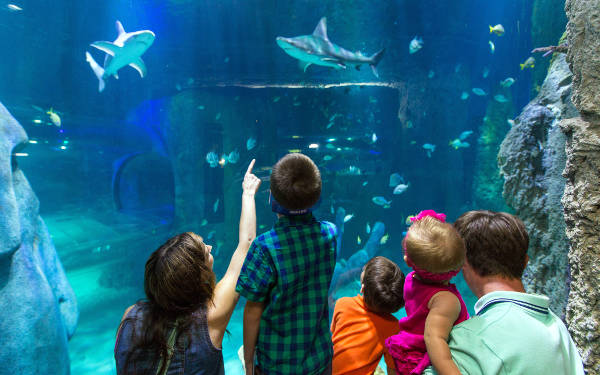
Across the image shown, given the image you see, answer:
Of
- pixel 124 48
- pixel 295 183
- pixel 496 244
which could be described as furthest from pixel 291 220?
pixel 124 48

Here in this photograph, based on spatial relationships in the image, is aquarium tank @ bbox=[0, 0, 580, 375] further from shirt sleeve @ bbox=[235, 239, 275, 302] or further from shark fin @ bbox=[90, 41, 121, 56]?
shirt sleeve @ bbox=[235, 239, 275, 302]

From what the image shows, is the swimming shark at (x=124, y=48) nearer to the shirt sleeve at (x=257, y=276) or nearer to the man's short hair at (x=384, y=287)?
the shirt sleeve at (x=257, y=276)

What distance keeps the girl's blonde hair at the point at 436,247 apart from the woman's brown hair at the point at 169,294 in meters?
1.04

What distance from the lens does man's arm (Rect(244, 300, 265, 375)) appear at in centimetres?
152

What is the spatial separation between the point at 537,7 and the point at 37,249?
14.9 m

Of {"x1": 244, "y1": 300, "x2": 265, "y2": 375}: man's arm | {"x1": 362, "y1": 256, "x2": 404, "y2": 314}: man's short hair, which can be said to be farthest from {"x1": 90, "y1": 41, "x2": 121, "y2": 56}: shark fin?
{"x1": 362, "y1": 256, "x2": 404, "y2": 314}: man's short hair

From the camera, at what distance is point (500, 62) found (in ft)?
42.0

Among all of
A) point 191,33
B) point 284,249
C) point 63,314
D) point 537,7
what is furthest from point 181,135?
point 537,7

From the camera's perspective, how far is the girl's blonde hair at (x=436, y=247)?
128 centimetres

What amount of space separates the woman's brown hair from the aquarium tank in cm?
710

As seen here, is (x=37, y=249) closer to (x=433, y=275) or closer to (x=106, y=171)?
(x=433, y=275)

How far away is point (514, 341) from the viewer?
1.03 metres

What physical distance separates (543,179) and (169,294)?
15.2 ft

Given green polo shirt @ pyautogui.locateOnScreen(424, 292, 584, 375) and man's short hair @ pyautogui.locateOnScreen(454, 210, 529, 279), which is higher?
man's short hair @ pyautogui.locateOnScreen(454, 210, 529, 279)
